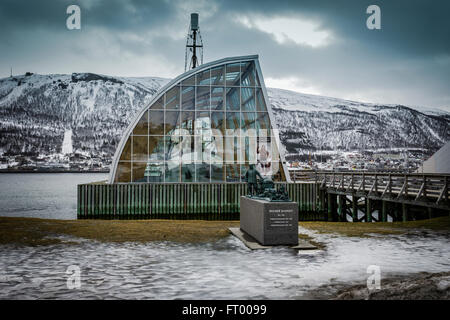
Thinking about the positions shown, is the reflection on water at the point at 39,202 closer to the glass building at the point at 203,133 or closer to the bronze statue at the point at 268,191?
the glass building at the point at 203,133

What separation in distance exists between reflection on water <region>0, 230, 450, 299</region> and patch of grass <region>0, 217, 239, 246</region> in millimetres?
964

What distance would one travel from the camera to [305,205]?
94.4 ft

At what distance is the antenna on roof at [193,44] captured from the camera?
3948cm

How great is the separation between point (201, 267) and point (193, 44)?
36331 millimetres

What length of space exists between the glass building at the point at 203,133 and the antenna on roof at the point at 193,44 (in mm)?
12759

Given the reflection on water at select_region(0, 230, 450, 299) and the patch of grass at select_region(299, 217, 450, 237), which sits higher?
the reflection on water at select_region(0, 230, 450, 299)

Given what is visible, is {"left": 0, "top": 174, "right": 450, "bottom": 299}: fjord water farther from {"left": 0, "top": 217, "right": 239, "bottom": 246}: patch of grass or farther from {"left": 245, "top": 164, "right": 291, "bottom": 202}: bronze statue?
{"left": 245, "top": 164, "right": 291, "bottom": 202}: bronze statue

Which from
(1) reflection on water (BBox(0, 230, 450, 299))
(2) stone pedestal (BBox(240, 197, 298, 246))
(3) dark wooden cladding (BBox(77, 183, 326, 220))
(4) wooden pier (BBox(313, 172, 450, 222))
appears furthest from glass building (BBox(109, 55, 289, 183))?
(2) stone pedestal (BBox(240, 197, 298, 246))

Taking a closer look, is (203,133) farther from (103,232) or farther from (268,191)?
(268,191)

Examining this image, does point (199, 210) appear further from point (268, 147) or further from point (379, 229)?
point (379, 229)

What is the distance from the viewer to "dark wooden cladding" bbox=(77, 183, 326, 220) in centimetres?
2602

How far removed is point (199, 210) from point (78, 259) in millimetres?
18042

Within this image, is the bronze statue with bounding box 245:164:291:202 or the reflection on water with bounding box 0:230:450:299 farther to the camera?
the bronze statue with bounding box 245:164:291:202

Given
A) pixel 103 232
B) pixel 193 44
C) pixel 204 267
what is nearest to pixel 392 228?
pixel 204 267
